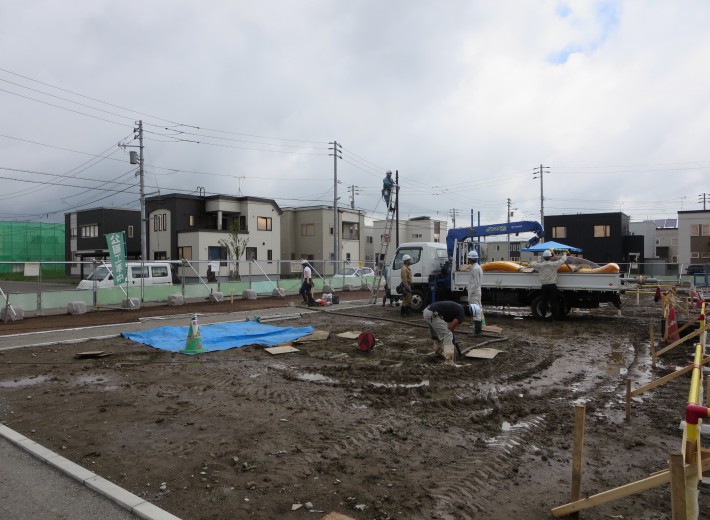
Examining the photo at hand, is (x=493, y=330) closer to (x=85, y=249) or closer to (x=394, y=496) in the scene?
(x=394, y=496)

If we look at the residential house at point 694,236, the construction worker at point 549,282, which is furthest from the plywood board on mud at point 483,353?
the residential house at point 694,236

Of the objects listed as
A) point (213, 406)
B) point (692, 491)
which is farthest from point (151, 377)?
point (692, 491)

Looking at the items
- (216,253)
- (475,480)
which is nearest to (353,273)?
(216,253)

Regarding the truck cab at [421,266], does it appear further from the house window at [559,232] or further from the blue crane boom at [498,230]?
the house window at [559,232]

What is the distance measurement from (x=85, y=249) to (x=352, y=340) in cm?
4417

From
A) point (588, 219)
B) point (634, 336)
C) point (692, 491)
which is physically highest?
point (588, 219)

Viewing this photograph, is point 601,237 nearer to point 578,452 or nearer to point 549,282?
point 549,282

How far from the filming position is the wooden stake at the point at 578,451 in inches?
133

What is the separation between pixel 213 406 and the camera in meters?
6.18

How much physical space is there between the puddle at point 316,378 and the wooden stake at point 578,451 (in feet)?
14.6

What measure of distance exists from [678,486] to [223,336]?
33.9ft

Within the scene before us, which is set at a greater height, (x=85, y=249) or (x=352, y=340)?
(x=85, y=249)

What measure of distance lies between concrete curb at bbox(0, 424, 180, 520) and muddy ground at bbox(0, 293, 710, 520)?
0.13m

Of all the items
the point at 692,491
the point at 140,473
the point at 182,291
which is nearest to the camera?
the point at 692,491
